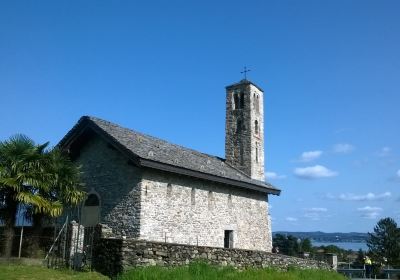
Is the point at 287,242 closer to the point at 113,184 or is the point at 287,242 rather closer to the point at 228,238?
the point at 228,238

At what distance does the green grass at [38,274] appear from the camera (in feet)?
47.4

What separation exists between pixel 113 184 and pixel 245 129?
14.5 m

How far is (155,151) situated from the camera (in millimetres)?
24844

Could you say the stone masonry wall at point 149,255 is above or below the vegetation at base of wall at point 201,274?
above

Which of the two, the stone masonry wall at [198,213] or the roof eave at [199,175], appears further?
the stone masonry wall at [198,213]

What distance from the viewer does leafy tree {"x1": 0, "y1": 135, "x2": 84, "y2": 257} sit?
1888cm

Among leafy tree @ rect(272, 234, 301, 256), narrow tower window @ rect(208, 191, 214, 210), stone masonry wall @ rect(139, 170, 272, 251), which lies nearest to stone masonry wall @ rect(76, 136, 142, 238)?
stone masonry wall @ rect(139, 170, 272, 251)

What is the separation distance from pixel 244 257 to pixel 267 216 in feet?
39.5

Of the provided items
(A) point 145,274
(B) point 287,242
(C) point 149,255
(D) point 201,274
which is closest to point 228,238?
(D) point 201,274

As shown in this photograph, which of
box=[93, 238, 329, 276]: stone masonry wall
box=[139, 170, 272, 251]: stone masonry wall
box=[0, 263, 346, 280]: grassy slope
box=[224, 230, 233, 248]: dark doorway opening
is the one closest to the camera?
box=[0, 263, 346, 280]: grassy slope

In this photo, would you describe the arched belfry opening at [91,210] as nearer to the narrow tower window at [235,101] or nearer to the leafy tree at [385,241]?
the narrow tower window at [235,101]

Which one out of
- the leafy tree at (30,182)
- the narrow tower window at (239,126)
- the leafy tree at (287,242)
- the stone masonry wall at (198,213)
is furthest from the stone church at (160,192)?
the leafy tree at (287,242)

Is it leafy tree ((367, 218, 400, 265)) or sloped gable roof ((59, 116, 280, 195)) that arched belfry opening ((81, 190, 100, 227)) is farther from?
leafy tree ((367, 218, 400, 265))

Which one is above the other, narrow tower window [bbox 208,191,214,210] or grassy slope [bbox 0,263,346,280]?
narrow tower window [bbox 208,191,214,210]
